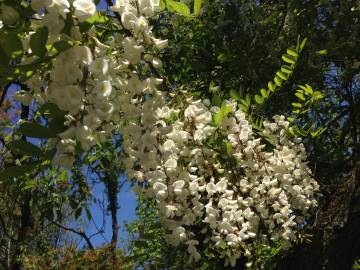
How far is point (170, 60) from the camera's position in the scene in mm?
3584

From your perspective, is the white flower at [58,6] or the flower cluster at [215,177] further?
the flower cluster at [215,177]

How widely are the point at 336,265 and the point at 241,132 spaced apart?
118cm

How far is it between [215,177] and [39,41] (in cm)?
110

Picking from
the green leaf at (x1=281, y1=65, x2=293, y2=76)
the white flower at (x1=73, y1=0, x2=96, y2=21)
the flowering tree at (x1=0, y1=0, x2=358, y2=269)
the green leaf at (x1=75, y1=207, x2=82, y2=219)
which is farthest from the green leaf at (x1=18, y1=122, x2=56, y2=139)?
the green leaf at (x1=75, y1=207, x2=82, y2=219)

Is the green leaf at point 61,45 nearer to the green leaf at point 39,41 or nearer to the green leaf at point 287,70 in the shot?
the green leaf at point 39,41

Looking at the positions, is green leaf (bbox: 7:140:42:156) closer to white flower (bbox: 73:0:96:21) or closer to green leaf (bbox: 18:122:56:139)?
green leaf (bbox: 18:122:56:139)

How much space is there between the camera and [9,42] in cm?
112

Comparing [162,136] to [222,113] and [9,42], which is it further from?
[9,42]

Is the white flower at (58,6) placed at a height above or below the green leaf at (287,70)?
below

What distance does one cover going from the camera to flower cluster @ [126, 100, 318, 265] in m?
1.63

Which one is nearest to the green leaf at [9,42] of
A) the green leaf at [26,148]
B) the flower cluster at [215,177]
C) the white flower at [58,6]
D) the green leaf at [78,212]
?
the white flower at [58,6]

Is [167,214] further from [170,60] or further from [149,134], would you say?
[170,60]

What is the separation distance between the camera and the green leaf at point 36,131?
1.21 meters

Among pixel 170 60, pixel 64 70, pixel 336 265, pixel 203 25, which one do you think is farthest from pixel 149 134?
pixel 203 25
